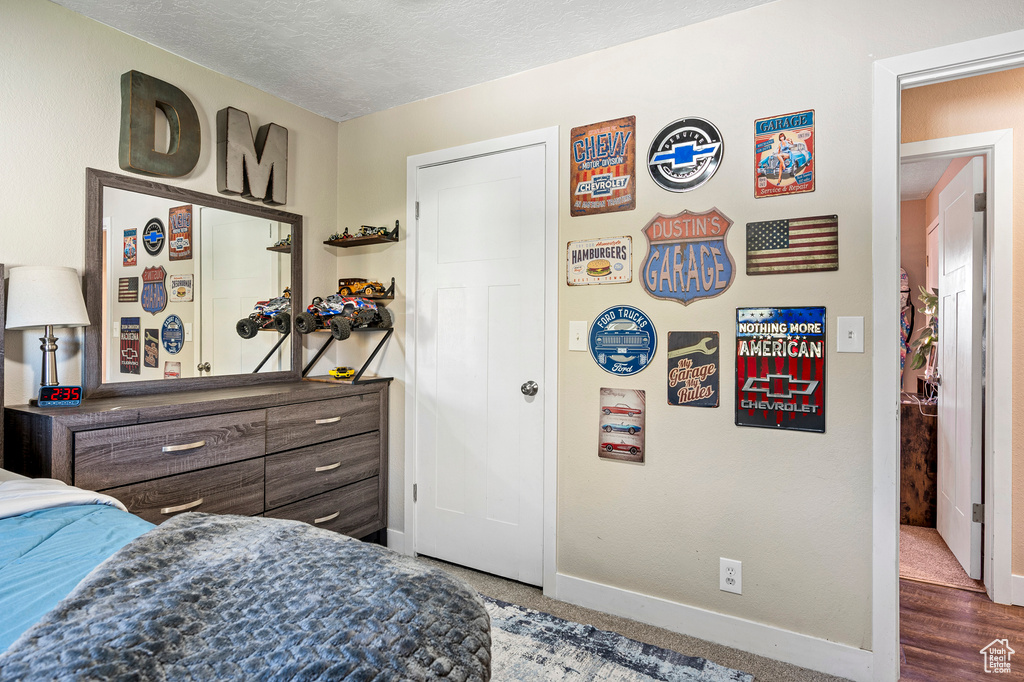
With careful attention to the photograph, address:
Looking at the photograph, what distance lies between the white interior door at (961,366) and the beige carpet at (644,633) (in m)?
1.39

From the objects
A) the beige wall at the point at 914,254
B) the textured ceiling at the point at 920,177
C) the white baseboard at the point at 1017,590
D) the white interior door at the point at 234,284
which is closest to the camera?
the white baseboard at the point at 1017,590

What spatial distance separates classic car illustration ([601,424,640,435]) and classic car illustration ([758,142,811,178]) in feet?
3.58

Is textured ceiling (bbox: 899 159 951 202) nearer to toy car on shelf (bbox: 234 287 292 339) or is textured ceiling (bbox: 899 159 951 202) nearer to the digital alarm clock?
toy car on shelf (bbox: 234 287 292 339)

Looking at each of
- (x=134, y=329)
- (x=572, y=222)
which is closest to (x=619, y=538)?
(x=572, y=222)

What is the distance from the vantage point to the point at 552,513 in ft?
7.91

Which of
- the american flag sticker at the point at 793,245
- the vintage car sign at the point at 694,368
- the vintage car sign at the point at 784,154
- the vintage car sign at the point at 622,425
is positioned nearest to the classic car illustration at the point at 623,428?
the vintage car sign at the point at 622,425

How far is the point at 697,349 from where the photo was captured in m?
2.10

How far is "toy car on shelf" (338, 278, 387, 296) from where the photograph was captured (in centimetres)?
284

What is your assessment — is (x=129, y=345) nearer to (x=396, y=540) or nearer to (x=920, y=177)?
(x=396, y=540)

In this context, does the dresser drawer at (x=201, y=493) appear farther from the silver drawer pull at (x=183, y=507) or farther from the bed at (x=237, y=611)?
the bed at (x=237, y=611)

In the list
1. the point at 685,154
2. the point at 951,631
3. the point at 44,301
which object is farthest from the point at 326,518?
the point at 951,631

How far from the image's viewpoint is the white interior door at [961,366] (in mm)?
2520

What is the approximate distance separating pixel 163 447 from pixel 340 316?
40.2 inches

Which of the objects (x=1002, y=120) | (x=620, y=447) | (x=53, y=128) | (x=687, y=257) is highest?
(x=1002, y=120)
